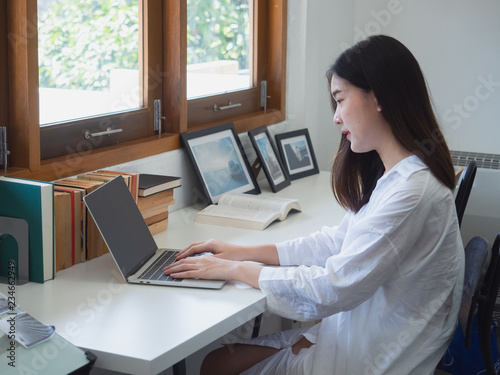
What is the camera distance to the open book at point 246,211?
7.02 feet

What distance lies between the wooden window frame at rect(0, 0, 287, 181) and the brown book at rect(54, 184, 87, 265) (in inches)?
6.7

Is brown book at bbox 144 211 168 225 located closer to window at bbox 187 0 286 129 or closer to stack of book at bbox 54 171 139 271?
stack of book at bbox 54 171 139 271

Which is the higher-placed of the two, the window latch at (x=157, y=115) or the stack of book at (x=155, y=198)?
the window latch at (x=157, y=115)

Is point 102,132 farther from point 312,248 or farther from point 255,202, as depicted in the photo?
point 312,248

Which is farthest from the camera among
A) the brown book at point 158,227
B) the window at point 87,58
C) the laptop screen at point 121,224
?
the brown book at point 158,227

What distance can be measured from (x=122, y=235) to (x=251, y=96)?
151 centimetres

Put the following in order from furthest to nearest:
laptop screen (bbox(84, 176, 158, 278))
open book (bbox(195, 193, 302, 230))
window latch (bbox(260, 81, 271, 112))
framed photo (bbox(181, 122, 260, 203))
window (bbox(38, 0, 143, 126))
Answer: window latch (bbox(260, 81, 271, 112)) → framed photo (bbox(181, 122, 260, 203)) → open book (bbox(195, 193, 302, 230)) → window (bbox(38, 0, 143, 126)) → laptop screen (bbox(84, 176, 158, 278))

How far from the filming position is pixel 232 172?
2508 mm

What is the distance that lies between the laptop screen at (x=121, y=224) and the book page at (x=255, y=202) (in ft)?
1.70

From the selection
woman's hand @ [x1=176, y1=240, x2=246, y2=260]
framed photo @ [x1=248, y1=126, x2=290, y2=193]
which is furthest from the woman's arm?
framed photo @ [x1=248, y1=126, x2=290, y2=193]

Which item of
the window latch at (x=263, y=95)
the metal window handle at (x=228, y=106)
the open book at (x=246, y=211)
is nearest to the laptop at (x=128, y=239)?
the open book at (x=246, y=211)

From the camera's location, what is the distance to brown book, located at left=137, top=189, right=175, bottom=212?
6.42 feet

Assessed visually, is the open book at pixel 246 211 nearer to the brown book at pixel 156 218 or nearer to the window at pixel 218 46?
the brown book at pixel 156 218

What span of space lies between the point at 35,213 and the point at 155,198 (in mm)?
498
